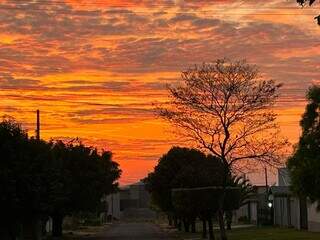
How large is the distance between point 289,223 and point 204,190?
22.0 meters

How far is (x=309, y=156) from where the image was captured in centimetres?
2970

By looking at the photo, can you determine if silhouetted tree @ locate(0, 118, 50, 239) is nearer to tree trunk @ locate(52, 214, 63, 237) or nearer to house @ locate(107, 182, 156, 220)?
tree trunk @ locate(52, 214, 63, 237)

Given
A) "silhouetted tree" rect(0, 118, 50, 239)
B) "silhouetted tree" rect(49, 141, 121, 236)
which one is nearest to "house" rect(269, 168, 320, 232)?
"silhouetted tree" rect(49, 141, 121, 236)

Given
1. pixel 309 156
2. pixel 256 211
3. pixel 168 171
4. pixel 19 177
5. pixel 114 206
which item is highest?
pixel 168 171

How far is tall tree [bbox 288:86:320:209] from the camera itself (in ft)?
95.2

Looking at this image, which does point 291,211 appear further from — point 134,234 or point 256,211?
point 256,211

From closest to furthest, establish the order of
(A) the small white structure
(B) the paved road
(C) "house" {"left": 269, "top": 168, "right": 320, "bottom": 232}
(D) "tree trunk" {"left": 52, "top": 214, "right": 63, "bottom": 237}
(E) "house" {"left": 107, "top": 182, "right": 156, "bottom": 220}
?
(C) "house" {"left": 269, "top": 168, "right": 320, "bottom": 232}
(B) the paved road
(D) "tree trunk" {"left": 52, "top": 214, "right": 63, "bottom": 237}
(A) the small white structure
(E) "house" {"left": 107, "top": 182, "right": 156, "bottom": 220}

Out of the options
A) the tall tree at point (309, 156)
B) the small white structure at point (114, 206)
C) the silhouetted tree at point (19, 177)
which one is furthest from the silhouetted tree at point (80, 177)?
the small white structure at point (114, 206)

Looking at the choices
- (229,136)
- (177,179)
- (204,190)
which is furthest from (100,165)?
(229,136)

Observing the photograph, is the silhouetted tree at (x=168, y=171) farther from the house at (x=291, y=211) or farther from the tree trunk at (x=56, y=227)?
the tree trunk at (x=56, y=227)

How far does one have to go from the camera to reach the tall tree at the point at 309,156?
2903 centimetres

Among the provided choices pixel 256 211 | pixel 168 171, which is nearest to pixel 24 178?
pixel 168 171

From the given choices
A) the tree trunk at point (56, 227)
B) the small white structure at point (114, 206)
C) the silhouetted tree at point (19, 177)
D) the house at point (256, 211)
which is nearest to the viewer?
the silhouetted tree at point (19, 177)

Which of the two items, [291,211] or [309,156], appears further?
[291,211]
